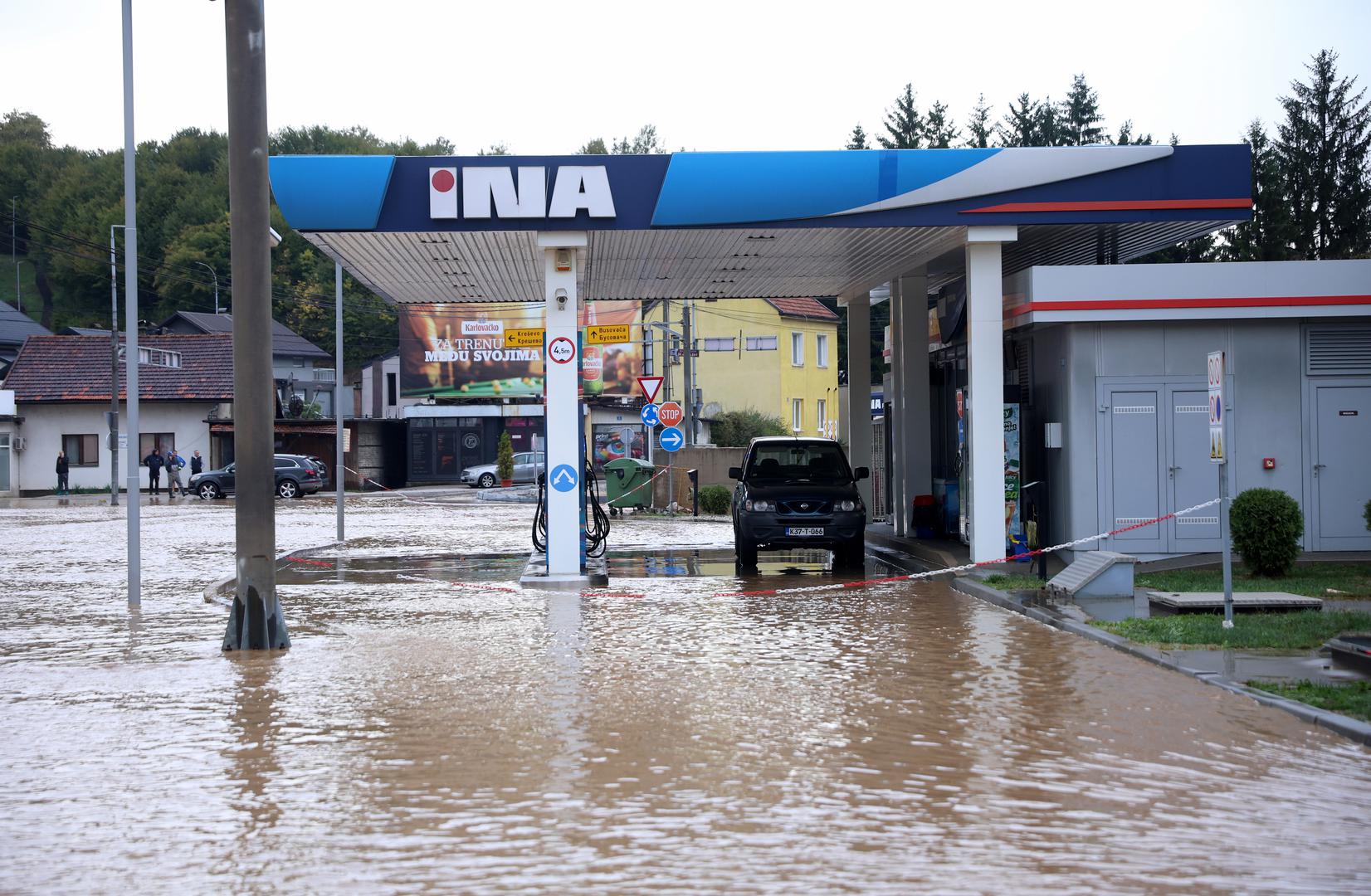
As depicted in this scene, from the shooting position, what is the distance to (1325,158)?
189 ft

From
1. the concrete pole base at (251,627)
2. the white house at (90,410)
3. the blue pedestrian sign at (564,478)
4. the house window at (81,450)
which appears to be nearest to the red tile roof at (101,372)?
the white house at (90,410)

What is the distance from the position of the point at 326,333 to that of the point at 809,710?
3096 inches

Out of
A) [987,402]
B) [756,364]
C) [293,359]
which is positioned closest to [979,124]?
[756,364]

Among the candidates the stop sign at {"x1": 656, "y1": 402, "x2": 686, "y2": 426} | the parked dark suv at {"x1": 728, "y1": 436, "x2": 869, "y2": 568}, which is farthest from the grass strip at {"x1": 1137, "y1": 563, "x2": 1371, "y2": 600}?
the stop sign at {"x1": 656, "y1": 402, "x2": 686, "y2": 426}

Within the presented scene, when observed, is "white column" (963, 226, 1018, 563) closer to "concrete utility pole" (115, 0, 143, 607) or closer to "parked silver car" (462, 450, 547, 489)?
"concrete utility pole" (115, 0, 143, 607)

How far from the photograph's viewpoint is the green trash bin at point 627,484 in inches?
1409

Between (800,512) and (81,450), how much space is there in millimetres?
46991

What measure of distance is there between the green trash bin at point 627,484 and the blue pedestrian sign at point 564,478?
1789 centimetres

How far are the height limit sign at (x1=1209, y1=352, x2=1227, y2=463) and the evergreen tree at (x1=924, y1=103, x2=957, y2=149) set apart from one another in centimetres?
5969

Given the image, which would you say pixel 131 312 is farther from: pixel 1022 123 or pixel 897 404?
pixel 1022 123

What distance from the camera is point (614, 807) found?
6430mm

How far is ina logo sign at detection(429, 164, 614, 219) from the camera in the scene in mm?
16375

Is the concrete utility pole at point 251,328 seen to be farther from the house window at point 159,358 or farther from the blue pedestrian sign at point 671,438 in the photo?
the house window at point 159,358

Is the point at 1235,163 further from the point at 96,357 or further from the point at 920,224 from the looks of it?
the point at 96,357
